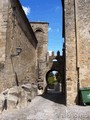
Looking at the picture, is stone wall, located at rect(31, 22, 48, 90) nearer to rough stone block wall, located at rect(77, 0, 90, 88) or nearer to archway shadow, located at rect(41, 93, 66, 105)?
archway shadow, located at rect(41, 93, 66, 105)

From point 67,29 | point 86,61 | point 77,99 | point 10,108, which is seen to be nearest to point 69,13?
point 67,29

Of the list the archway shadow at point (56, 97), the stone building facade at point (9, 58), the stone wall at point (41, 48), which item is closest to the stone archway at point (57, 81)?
the stone wall at point (41, 48)

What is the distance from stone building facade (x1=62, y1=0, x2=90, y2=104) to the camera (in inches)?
472

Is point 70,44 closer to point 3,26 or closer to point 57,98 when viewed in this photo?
point 3,26

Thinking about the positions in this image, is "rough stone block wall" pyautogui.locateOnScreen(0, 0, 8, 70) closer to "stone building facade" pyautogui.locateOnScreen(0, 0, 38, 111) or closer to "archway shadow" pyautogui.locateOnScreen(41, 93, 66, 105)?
"stone building facade" pyautogui.locateOnScreen(0, 0, 38, 111)

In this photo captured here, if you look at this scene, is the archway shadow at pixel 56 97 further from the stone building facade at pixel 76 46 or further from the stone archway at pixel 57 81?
the stone archway at pixel 57 81

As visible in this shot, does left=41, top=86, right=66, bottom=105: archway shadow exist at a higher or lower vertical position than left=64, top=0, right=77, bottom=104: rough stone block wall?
lower

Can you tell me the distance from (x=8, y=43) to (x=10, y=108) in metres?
3.68

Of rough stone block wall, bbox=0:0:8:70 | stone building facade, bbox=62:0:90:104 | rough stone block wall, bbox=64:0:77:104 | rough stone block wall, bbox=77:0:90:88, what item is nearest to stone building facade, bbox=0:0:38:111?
rough stone block wall, bbox=0:0:8:70

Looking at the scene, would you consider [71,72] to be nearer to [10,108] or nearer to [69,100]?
[69,100]

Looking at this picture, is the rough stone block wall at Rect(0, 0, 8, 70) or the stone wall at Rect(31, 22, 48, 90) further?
the stone wall at Rect(31, 22, 48, 90)

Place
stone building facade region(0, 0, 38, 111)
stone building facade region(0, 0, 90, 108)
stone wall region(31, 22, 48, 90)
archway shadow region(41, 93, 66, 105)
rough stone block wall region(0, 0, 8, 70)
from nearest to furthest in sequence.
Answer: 1. stone building facade region(0, 0, 38, 111)
2. rough stone block wall region(0, 0, 8, 70)
3. stone building facade region(0, 0, 90, 108)
4. archway shadow region(41, 93, 66, 105)
5. stone wall region(31, 22, 48, 90)

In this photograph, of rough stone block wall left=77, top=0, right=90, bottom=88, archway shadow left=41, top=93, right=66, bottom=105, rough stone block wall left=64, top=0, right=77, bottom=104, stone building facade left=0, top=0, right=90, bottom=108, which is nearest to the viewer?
stone building facade left=0, top=0, right=90, bottom=108

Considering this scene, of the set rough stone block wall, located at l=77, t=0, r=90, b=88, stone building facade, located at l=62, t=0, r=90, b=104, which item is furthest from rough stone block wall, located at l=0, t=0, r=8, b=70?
rough stone block wall, located at l=77, t=0, r=90, b=88
